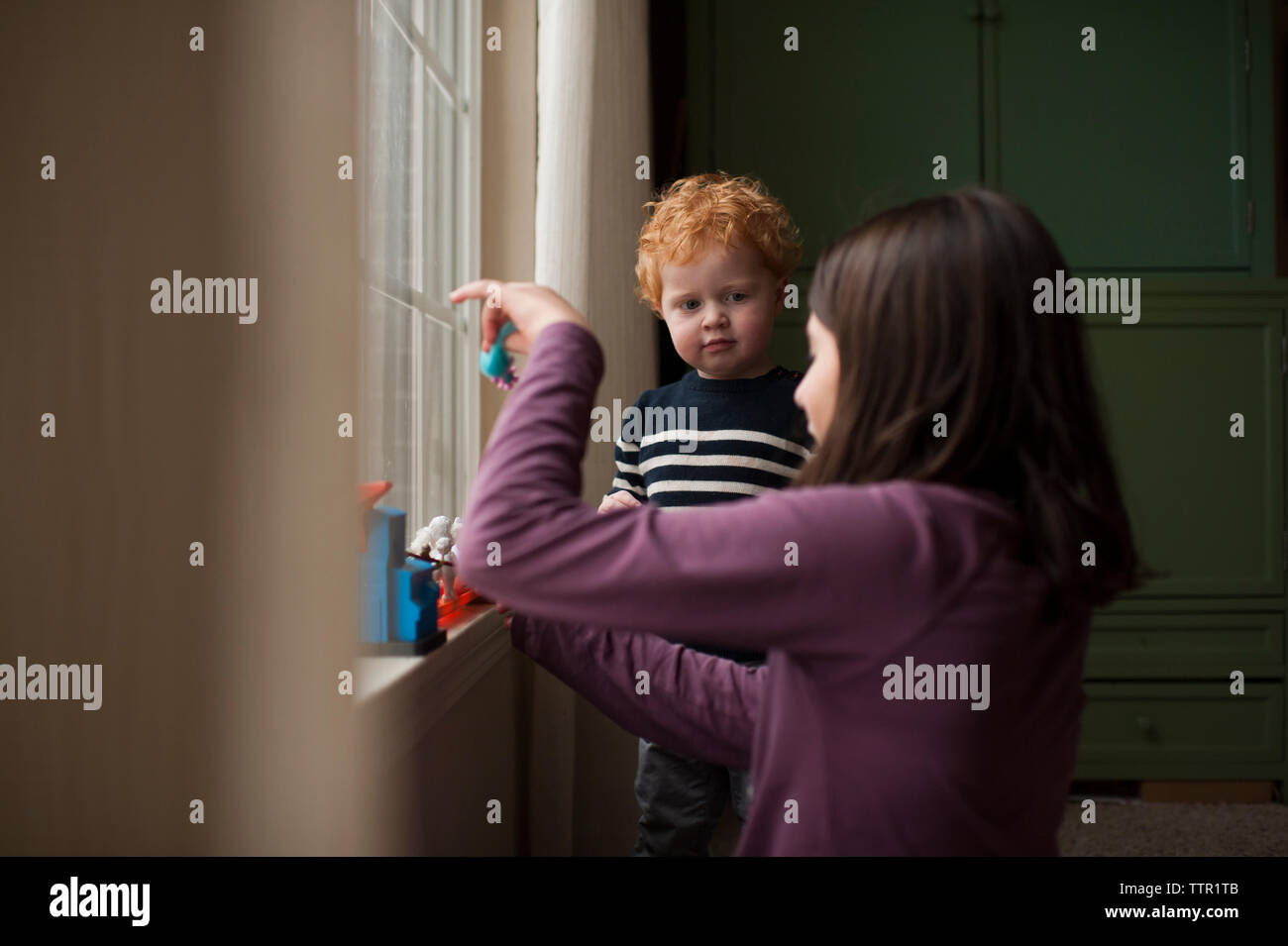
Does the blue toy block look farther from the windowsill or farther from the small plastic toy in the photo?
the small plastic toy

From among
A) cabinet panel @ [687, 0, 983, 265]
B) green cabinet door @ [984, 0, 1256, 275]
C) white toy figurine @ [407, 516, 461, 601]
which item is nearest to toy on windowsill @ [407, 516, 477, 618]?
white toy figurine @ [407, 516, 461, 601]

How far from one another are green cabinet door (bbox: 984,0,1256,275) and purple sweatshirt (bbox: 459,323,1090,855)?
6.79ft

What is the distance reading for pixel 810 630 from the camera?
1.82ft

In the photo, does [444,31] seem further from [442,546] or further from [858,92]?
[858,92]

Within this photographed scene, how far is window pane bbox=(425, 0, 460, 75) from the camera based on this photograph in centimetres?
142

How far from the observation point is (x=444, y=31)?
4.85 feet

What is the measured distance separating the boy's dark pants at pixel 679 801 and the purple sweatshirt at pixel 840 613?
0.69 m

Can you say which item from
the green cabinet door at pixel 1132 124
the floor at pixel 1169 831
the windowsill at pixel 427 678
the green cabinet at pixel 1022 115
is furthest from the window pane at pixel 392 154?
the green cabinet door at pixel 1132 124

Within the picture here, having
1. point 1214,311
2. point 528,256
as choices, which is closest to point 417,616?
point 528,256

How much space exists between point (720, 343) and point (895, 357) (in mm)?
712

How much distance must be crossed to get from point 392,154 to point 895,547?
0.96 metres

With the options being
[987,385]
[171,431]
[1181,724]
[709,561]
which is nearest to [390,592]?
[171,431]

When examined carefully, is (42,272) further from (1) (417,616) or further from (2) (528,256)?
(2) (528,256)

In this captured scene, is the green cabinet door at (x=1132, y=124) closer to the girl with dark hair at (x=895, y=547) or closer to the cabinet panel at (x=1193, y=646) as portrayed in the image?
the cabinet panel at (x=1193, y=646)
